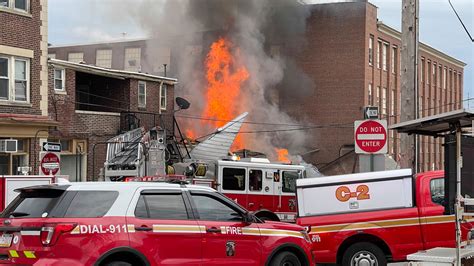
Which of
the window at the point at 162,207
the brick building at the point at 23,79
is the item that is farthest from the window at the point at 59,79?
the window at the point at 162,207

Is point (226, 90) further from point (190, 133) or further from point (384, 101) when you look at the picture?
point (384, 101)

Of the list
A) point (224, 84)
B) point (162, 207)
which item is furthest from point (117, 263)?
point (224, 84)

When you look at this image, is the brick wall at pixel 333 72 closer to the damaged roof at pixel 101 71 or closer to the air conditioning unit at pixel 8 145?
the damaged roof at pixel 101 71

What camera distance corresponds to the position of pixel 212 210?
28.6ft

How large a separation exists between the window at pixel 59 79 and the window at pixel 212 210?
55.1 ft

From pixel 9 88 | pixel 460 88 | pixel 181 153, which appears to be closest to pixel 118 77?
pixel 181 153

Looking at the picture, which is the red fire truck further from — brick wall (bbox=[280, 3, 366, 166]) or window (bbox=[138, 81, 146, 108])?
brick wall (bbox=[280, 3, 366, 166])

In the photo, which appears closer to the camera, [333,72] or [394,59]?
[333,72]

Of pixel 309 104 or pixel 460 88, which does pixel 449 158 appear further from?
pixel 460 88

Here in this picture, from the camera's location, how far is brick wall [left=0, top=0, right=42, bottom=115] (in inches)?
829

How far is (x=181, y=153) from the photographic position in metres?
28.2

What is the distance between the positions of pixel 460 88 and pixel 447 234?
57.8m

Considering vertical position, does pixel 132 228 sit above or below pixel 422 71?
below

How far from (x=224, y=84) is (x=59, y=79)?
1666cm
